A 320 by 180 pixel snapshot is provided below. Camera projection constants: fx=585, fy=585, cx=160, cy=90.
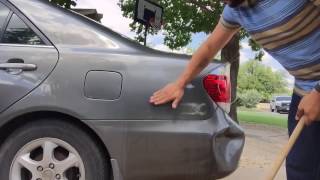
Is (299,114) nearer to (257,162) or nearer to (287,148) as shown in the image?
(287,148)

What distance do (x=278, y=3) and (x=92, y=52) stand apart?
5.75 ft

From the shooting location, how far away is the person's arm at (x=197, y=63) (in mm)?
2654

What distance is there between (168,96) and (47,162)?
84 centimetres

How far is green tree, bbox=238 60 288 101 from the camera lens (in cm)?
8781

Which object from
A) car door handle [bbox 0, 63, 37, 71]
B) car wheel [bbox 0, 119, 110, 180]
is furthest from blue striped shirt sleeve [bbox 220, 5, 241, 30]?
car door handle [bbox 0, 63, 37, 71]

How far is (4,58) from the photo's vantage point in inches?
144

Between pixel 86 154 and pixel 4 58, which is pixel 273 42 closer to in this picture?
pixel 86 154

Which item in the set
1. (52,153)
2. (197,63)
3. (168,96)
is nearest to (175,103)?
(168,96)

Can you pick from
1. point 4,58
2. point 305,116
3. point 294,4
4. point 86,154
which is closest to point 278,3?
point 294,4

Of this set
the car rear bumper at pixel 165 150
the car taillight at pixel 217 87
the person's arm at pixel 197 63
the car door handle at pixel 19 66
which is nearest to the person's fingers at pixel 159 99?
the person's arm at pixel 197 63

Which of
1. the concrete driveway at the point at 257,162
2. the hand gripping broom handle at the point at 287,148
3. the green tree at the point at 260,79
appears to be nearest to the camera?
the hand gripping broom handle at the point at 287,148

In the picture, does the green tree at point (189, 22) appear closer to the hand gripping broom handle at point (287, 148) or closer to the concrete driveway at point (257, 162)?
the concrete driveway at point (257, 162)

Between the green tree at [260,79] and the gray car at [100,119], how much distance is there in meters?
82.9

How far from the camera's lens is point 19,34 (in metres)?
3.78
